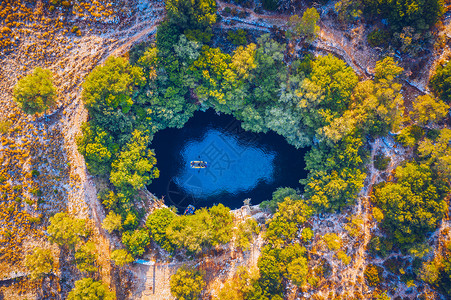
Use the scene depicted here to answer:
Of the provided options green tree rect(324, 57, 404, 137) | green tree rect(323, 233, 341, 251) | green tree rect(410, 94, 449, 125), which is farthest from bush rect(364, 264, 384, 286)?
green tree rect(410, 94, 449, 125)

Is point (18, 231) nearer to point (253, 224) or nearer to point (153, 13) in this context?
point (253, 224)

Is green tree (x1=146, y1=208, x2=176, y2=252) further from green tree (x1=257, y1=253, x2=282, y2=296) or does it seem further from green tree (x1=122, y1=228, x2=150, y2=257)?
green tree (x1=257, y1=253, x2=282, y2=296)

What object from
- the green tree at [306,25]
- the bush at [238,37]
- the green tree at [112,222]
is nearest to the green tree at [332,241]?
the green tree at [306,25]

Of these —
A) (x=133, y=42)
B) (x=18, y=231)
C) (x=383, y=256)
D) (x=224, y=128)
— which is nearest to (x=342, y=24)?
(x=224, y=128)

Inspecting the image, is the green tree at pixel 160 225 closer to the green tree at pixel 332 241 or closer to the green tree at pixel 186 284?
the green tree at pixel 186 284

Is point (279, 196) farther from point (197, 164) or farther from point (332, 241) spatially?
point (197, 164)

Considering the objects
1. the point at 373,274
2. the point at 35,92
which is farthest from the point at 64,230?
the point at 373,274

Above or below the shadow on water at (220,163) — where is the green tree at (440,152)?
above
